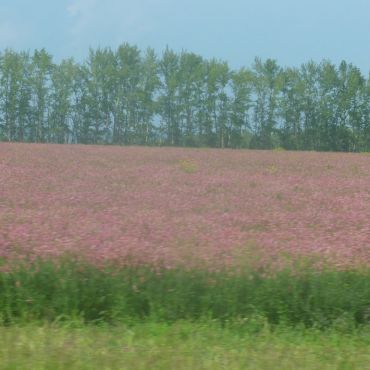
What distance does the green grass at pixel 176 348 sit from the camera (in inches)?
192

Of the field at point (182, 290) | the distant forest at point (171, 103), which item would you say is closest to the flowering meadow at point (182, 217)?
the field at point (182, 290)

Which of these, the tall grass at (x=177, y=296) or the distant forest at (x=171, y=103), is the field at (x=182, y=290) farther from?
the distant forest at (x=171, y=103)

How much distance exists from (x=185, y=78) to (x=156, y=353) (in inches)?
2436

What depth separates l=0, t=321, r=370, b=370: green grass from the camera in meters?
4.88

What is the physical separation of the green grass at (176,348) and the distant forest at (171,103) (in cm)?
5709

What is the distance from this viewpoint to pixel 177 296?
21.1ft

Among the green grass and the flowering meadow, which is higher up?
the flowering meadow

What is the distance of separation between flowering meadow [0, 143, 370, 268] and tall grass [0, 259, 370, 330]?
0.92ft

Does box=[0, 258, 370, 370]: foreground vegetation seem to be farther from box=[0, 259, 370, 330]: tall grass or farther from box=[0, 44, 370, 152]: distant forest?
box=[0, 44, 370, 152]: distant forest

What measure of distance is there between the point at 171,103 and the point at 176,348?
60.4 meters

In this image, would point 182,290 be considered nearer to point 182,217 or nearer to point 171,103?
point 182,217

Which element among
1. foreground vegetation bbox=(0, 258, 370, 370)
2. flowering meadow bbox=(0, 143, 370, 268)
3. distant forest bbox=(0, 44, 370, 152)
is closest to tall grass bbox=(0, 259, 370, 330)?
foreground vegetation bbox=(0, 258, 370, 370)

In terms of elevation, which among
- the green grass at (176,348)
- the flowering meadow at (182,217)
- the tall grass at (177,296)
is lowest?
the green grass at (176,348)

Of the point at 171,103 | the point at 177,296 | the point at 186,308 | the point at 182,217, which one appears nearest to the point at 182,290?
the point at 177,296
